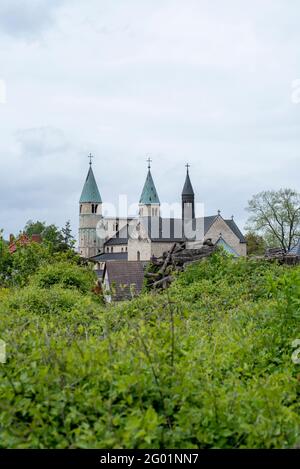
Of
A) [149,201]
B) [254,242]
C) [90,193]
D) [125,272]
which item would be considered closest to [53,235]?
[125,272]

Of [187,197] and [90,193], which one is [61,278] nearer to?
[187,197]

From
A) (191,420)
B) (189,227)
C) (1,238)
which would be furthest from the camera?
(189,227)

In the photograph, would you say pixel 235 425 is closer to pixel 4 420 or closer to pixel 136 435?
pixel 136 435

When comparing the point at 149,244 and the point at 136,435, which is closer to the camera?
the point at 136,435

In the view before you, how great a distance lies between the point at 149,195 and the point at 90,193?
1400 cm

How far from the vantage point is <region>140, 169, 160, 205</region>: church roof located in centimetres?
11931

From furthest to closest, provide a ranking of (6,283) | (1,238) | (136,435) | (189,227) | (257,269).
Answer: (189,227) → (1,238) → (6,283) → (257,269) → (136,435)

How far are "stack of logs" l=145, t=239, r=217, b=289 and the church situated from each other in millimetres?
38628

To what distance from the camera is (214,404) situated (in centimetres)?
445

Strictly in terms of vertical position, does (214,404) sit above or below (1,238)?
below

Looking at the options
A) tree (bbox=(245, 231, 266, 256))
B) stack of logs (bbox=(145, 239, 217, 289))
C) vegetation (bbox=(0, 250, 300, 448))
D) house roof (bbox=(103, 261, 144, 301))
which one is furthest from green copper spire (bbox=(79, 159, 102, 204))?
vegetation (bbox=(0, 250, 300, 448))

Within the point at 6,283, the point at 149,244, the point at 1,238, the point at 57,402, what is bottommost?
the point at 57,402
